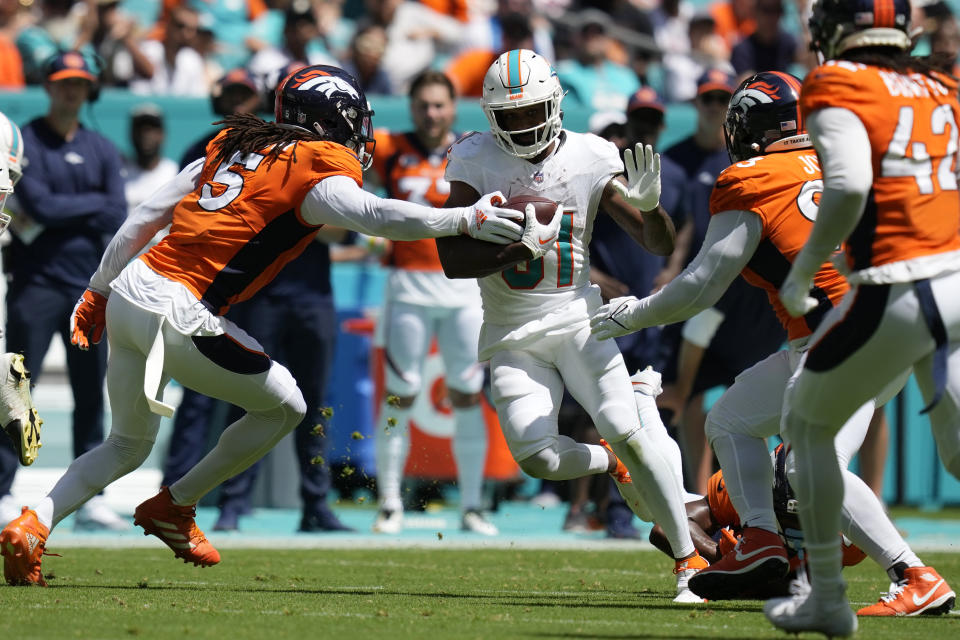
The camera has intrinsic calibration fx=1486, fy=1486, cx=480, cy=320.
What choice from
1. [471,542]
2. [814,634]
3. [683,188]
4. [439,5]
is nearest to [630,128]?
[683,188]

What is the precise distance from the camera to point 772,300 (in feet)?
17.6

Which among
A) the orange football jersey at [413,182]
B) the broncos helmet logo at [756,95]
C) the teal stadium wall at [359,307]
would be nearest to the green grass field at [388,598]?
the broncos helmet logo at [756,95]

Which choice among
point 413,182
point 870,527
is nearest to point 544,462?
point 870,527

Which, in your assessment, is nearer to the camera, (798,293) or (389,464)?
(798,293)

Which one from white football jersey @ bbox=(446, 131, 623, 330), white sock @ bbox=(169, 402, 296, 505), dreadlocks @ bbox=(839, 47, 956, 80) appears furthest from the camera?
white sock @ bbox=(169, 402, 296, 505)

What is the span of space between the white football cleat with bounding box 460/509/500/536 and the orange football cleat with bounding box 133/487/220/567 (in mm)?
2733

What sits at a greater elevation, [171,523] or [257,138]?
[257,138]

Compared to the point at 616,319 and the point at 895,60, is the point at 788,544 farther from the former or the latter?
the point at 895,60

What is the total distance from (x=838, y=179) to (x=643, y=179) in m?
1.42

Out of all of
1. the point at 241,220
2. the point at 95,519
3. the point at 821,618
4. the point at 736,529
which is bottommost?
the point at 95,519

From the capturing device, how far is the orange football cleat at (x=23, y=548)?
5414mm

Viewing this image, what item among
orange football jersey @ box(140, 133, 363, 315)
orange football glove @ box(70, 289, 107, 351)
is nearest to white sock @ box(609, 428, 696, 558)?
orange football jersey @ box(140, 133, 363, 315)

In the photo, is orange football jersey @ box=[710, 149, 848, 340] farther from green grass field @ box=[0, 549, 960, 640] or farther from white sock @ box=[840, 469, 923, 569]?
green grass field @ box=[0, 549, 960, 640]

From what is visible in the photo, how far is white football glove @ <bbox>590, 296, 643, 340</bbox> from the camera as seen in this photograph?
4.90 m
